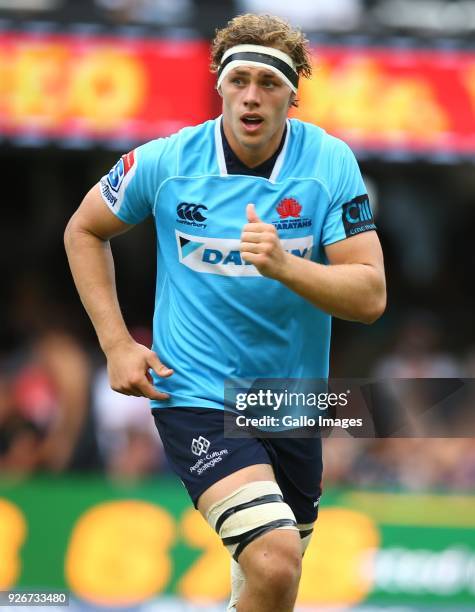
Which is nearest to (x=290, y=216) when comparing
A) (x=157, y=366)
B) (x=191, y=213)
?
(x=191, y=213)

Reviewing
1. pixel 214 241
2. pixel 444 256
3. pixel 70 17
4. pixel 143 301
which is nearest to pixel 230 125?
pixel 214 241

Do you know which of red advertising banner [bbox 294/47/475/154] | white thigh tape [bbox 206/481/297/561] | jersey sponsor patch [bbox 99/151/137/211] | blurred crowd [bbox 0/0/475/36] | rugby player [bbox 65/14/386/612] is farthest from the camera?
red advertising banner [bbox 294/47/475/154]

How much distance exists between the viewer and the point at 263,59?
5367mm

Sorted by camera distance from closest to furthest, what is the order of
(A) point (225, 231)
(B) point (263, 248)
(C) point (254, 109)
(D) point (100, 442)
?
(B) point (263, 248) → (C) point (254, 109) → (A) point (225, 231) → (D) point (100, 442)

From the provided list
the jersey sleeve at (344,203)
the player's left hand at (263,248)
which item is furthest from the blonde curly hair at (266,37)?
the player's left hand at (263,248)

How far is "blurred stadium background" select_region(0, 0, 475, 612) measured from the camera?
991 centimetres

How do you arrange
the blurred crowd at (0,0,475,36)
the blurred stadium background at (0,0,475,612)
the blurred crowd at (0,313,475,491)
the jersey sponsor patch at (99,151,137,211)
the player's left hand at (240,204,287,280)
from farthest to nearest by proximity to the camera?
the blurred crowd at (0,0,475,36), the blurred crowd at (0,313,475,491), the blurred stadium background at (0,0,475,612), the jersey sponsor patch at (99,151,137,211), the player's left hand at (240,204,287,280)

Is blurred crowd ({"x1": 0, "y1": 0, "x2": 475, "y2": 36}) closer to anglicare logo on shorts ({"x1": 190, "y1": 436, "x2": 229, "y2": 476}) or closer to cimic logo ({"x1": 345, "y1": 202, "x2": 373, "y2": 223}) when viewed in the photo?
cimic logo ({"x1": 345, "y1": 202, "x2": 373, "y2": 223})

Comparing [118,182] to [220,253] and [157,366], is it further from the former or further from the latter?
[157,366]

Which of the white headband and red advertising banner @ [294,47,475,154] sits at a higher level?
red advertising banner @ [294,47,475,154]

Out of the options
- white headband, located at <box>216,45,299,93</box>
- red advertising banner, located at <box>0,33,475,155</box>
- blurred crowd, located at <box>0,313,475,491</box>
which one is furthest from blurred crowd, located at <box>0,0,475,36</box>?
white headband, located at <box>216,45,299,93</box>

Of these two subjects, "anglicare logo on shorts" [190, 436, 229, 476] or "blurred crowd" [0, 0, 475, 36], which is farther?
"blurred crowd" [0, 0, 475, 36]

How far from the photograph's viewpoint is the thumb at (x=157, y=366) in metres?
5.39

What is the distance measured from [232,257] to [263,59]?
78 cm
